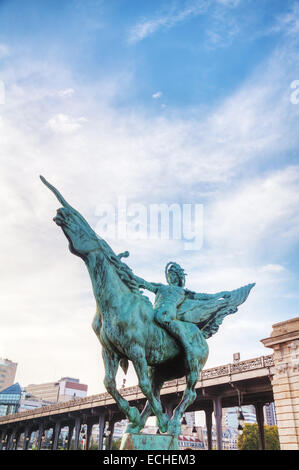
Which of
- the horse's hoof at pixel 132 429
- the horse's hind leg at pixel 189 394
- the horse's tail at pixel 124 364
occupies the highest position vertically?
Answer: the horse's tail at pixel 124 364

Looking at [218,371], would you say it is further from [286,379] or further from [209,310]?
[209,310]

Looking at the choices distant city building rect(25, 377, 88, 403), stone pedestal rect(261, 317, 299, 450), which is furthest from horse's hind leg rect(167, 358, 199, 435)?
distant city building rect(25, 377, 88, 403)

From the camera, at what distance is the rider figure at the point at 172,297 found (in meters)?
5.08

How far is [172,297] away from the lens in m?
5.50

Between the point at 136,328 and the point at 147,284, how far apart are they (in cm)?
103

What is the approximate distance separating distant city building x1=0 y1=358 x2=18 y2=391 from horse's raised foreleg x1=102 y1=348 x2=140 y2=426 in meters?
158

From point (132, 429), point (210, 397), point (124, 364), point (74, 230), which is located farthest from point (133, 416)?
point (210, 397)

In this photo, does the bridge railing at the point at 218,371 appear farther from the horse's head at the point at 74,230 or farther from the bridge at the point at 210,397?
the horse's head at the point at 74,230

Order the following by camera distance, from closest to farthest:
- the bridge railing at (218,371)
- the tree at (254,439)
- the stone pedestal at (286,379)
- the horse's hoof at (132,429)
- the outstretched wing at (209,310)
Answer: the horse's hoof at (132,429) < the outstretched wing at (209,310) < the stone pedestal at (286,379) < the bridge railing at (218,371) < the tree at (254,439)

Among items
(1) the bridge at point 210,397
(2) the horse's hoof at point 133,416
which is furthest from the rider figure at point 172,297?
(1) the bridge at point 210,397

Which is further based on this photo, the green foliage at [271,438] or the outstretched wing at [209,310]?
the green foliage at [271,438]

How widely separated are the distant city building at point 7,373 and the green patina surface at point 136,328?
518 feet

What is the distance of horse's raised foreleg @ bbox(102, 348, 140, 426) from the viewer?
4719mm

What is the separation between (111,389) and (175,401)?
26983 mm
